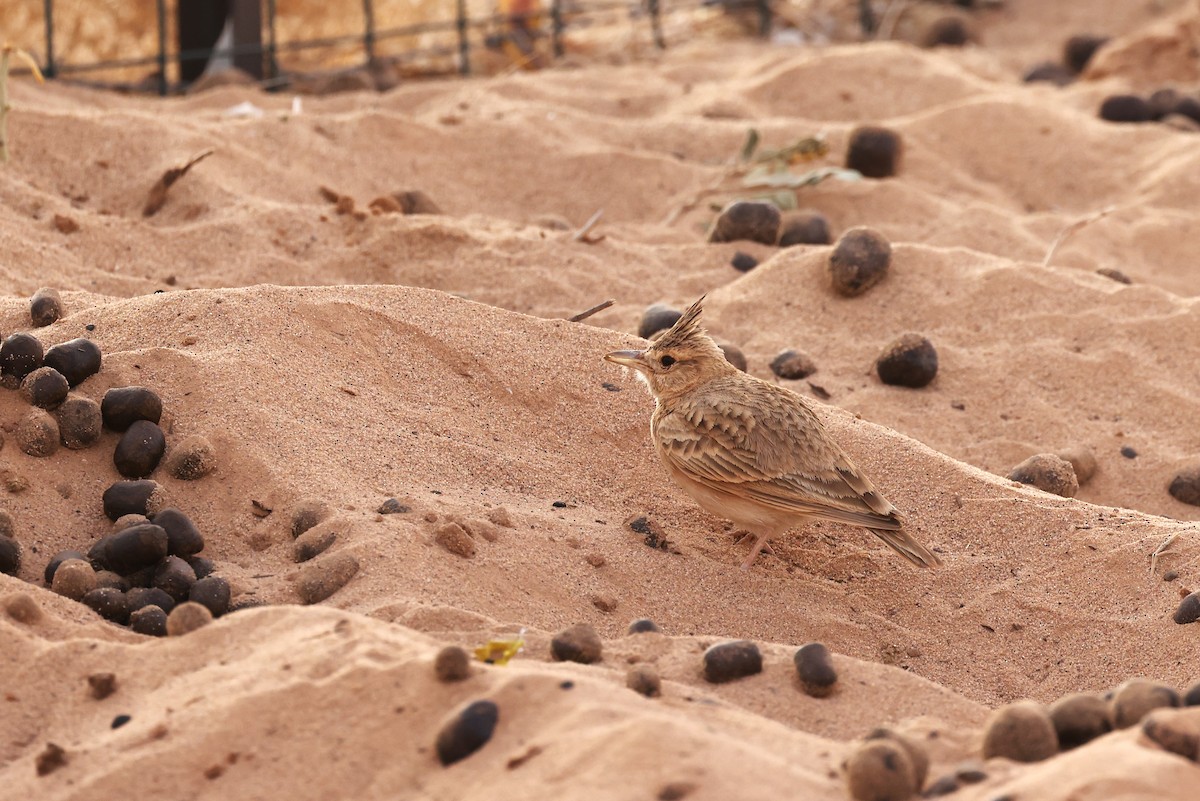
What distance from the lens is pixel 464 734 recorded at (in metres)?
2.77

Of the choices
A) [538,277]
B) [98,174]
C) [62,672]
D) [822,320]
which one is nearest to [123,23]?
[98,174]

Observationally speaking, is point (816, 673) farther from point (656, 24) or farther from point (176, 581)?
point (656, 24)

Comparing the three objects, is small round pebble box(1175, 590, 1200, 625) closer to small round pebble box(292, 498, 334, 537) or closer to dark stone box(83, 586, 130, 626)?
small round pebble box(292, 498, 334, 537)

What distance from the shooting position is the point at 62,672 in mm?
3174

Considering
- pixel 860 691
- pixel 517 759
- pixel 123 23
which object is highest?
pixel 123 23

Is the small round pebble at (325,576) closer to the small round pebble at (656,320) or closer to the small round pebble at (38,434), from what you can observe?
the small round pebble at (38,434)

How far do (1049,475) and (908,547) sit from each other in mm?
1044

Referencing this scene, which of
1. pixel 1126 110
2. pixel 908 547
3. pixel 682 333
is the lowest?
pixel 908 547

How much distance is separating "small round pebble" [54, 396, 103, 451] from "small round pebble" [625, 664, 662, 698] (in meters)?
1.88

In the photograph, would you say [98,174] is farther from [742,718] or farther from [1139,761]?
[1139,761]

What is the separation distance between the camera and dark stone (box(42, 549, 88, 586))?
12.0 feet

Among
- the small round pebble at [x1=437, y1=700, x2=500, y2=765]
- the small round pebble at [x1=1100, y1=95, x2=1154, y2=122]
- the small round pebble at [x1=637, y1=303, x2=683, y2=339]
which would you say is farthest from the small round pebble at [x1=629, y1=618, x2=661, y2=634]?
the small round pebble at [x1=1100, y1=95, x2=1154, y2=122]

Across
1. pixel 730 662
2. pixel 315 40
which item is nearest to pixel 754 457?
pixel 730 662

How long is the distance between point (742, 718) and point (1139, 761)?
2.66 feet
